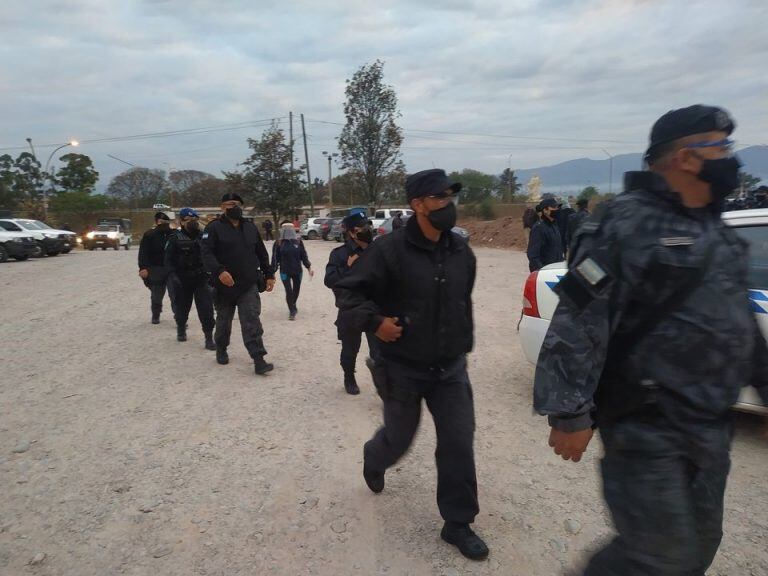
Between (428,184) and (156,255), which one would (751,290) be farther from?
(156,255)

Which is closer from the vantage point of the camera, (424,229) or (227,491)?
(424,229)

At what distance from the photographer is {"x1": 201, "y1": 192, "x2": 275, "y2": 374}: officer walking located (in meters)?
5.52

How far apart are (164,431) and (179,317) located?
333cm

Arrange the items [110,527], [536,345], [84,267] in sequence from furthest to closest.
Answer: [84,267], [536,345], [110,527]

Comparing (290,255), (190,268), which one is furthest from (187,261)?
(290,255)

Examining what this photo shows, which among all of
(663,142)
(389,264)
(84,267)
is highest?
(663,142)

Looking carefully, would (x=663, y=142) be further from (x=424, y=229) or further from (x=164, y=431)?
(x=164, y=431)

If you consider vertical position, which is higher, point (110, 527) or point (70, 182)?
point (70, 182)

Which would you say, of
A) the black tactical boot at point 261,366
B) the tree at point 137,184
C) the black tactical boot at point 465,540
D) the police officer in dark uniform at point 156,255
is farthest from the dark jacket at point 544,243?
the tree at point 137,184

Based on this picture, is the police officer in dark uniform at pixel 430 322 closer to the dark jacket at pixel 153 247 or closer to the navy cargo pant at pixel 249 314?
the navy cargo pant at pixel 249 314

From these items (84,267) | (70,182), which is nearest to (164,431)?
(84,267)

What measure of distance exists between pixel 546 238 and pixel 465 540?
15.8ft

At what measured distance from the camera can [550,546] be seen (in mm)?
2721

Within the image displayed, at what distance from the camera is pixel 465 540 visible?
2654 mm
